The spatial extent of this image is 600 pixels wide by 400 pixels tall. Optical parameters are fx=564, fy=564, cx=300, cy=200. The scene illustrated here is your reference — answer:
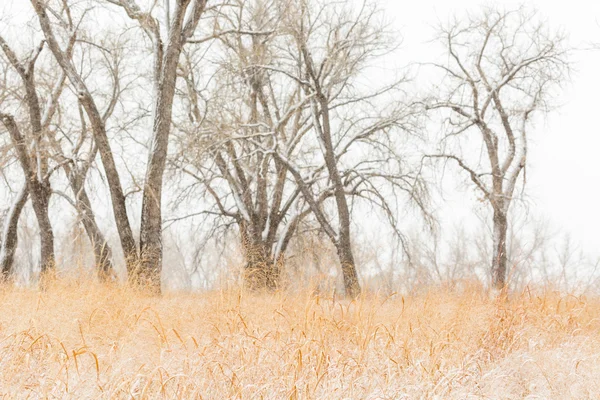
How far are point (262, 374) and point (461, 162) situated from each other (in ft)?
33.7

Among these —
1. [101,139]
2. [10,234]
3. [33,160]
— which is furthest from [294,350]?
[10,234]

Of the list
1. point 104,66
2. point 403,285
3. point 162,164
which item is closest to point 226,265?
point 403,285

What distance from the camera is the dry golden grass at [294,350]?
3.35 meters

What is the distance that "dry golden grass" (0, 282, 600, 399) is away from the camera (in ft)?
11.0

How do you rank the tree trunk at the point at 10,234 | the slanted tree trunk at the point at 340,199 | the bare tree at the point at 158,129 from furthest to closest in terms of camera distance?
the tree trunk at the point at 10,234, the slanted tree trunk at the point at 340,199, the bare tree at the point at 158,129

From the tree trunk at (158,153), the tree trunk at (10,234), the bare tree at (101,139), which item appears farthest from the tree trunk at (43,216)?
the tree trunk at (158,153)

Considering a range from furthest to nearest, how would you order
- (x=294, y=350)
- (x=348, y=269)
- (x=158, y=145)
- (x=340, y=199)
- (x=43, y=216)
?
1. (x=340, y=199)
2. (x=43, y=216)
3. (x=348, y=269)
4. (x=158, y=145)
5. (x=294, y=350)

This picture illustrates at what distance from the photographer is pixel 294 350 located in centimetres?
386

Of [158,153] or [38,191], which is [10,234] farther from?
[158,153]

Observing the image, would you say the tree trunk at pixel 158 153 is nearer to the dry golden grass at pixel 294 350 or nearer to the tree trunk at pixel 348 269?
the dry golden grass at pixel 294 350

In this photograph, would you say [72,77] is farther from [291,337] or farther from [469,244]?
[469,244]

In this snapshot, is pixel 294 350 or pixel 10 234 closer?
pixel 294 350

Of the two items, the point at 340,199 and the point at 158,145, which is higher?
the point at 158,145

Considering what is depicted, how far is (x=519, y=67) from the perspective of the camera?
42.9ft
